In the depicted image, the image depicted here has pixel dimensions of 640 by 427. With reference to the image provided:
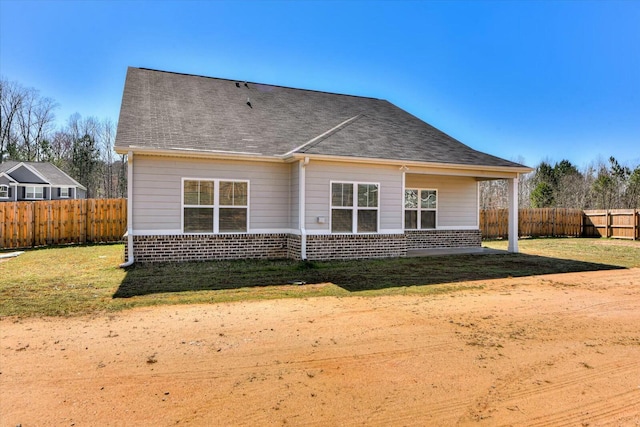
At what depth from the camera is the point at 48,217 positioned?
48.3ft

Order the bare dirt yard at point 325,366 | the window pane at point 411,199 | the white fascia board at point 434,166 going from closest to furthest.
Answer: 1. the bare dirt yard at point 325,366
2. the white fascia board at point 434,166
3. the window pane at point 411,199

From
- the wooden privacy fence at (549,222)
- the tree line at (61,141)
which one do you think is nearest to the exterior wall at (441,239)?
the wooden privacy fence at (549,222)

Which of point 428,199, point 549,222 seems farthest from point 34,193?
point 549,222

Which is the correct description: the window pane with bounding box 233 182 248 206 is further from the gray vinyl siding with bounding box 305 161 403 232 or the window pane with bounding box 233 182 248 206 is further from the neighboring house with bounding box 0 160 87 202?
the neighboring house with bounding box 0 160 87 202

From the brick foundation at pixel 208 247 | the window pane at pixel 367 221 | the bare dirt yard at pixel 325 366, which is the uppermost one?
the window pane at pixel 367 221

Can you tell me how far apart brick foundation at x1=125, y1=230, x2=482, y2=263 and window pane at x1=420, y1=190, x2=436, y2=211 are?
287cm

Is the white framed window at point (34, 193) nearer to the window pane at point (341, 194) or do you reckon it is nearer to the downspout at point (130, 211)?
the downspout at point (130, 211)

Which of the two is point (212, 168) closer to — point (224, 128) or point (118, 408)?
point (224, 128)

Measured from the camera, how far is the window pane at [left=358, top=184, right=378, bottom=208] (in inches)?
459

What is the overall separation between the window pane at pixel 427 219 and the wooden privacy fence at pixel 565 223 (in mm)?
6965

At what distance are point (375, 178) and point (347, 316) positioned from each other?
6670 millimetres

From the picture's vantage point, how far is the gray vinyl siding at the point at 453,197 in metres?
14.6

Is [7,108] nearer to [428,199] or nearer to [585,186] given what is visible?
[428,199]

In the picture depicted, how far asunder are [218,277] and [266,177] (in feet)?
12.5
